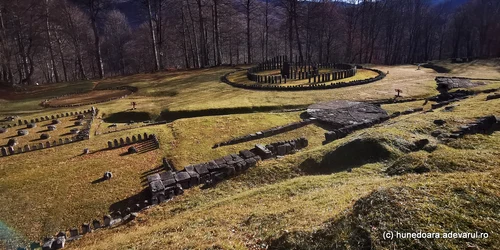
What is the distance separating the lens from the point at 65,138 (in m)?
15.8

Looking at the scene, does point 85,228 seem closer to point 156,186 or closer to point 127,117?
point 156,186

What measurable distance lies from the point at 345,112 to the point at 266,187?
393 inches

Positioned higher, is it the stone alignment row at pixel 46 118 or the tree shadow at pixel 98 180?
the stone alignment row at pixel 46 118

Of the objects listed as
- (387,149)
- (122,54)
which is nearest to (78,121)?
(387,149)

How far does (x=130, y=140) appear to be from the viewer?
589 inches

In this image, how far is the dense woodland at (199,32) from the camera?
3509 centimetres

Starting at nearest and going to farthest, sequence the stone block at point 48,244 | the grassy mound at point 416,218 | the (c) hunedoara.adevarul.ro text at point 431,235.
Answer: the (c) hunedoara.adevarul.ro text at point 431,235
the grassy mound at point 416,218
the stone block at point 48,244

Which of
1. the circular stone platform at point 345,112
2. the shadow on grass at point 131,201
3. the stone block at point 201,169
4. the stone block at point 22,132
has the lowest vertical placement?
the shadow on grass at point 131,201

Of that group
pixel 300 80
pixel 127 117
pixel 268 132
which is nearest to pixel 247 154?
pixel 268 132

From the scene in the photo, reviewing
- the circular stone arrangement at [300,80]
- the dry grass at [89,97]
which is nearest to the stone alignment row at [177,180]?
the circular stone arrangement at [300,80]

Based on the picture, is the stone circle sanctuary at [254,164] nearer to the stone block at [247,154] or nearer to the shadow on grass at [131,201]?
the shadow on grass at [131,201]

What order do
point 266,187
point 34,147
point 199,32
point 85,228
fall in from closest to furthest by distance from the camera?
point 85,228, point 266,187, point 34,147, point 199,32

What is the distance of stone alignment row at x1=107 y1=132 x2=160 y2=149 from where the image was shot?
14.4 metres

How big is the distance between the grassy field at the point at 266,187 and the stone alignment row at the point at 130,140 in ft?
1.63
